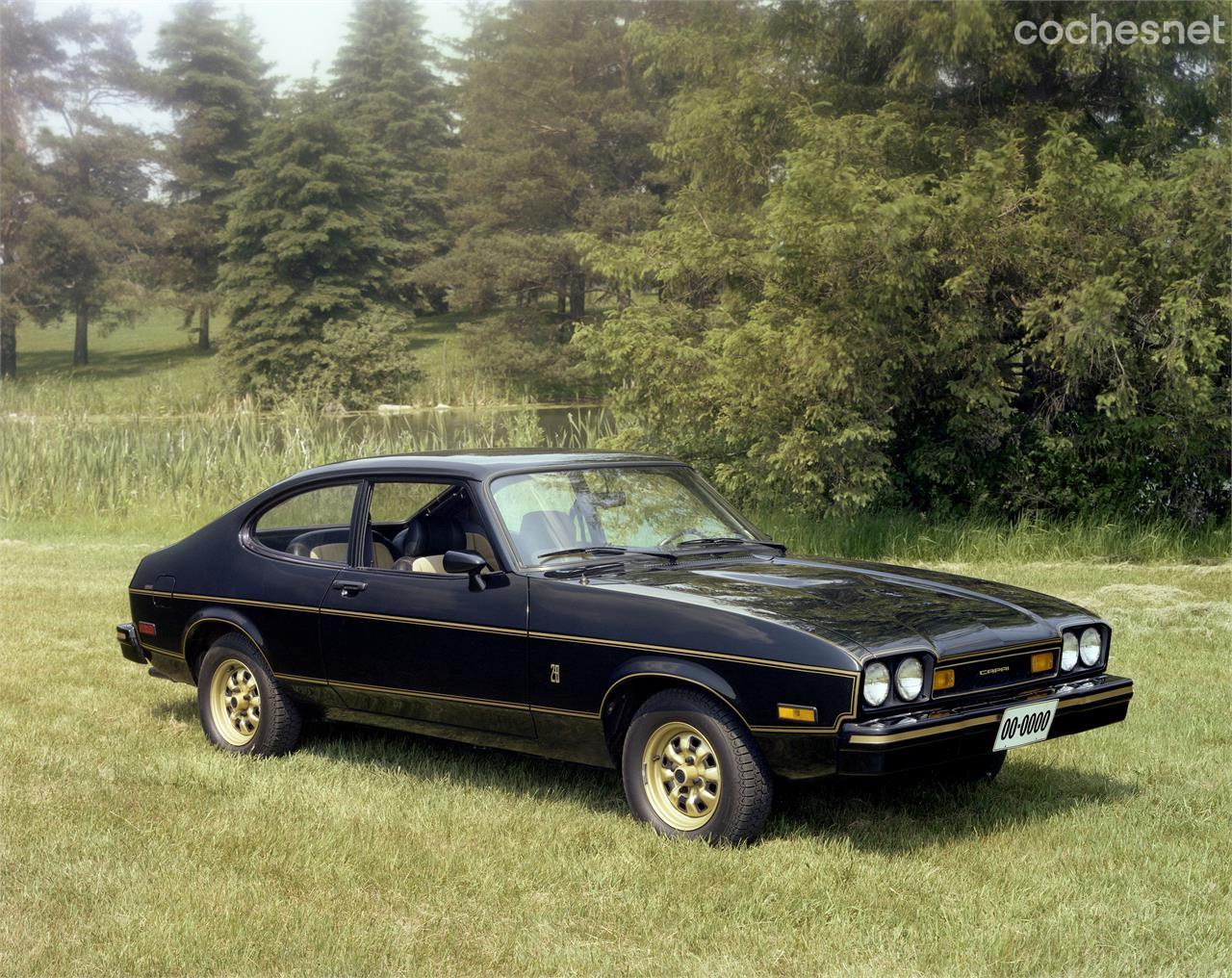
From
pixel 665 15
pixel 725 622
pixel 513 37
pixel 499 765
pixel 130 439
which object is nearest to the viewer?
pixel 725 622

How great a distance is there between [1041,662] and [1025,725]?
0.32 m

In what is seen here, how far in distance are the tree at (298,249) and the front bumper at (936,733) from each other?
55.8 meters

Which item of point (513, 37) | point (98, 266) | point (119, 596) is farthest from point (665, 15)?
point (119, 596)

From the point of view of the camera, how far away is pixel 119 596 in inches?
509

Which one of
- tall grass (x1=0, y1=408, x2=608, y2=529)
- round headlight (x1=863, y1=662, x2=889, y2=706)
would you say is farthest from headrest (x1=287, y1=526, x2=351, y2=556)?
tall grass (x1=0, y1=408, x2=608, y2=529)

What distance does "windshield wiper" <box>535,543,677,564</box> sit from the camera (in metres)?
6.38

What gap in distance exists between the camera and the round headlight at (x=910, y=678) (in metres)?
5.39

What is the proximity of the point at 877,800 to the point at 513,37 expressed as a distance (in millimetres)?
62318

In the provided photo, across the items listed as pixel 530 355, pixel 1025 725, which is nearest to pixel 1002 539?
pixel 1025 725

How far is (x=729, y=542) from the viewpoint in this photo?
274 inches

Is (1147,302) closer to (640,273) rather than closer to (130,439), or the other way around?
(640,273)

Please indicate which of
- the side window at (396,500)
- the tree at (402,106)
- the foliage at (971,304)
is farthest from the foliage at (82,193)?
the side window at (396,500)

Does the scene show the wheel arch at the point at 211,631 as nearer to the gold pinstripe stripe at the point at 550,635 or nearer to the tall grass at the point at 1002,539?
the gold pinstripe stripe at the point at 550,635

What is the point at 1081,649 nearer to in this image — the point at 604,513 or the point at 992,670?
the point at 992,670
